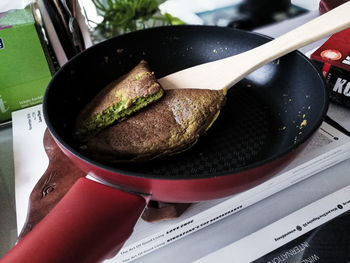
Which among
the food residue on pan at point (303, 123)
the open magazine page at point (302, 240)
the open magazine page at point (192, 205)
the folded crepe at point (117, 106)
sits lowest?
the open magazine page at point (302, 240)

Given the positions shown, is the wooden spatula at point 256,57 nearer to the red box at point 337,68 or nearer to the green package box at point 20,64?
the red box at point 337,68

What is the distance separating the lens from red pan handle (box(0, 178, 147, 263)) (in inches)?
12.0

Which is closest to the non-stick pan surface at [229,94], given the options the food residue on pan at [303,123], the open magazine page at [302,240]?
the food residue on pan at [303,123]

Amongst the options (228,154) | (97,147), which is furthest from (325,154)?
(97,147)

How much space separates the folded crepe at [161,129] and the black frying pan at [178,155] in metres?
0.03

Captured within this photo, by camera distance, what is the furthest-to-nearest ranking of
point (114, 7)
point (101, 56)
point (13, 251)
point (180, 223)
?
point (114, 7), point (101, 56), point (180, 223), point (13, 251)

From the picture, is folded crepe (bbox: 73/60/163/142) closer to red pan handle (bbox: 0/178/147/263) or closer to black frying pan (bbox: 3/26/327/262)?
black frying pan (bbox: 3/26/327/262)

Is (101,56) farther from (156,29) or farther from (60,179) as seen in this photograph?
(60,179)

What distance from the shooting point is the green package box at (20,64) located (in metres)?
0.59

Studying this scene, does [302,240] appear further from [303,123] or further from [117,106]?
[117,106]

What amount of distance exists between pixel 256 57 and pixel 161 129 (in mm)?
207

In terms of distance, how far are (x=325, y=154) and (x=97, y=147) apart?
36 cm

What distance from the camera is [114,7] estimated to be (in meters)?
0.84

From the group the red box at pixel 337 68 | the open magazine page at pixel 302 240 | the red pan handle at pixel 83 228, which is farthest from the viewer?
the red box at pixel 337 68
